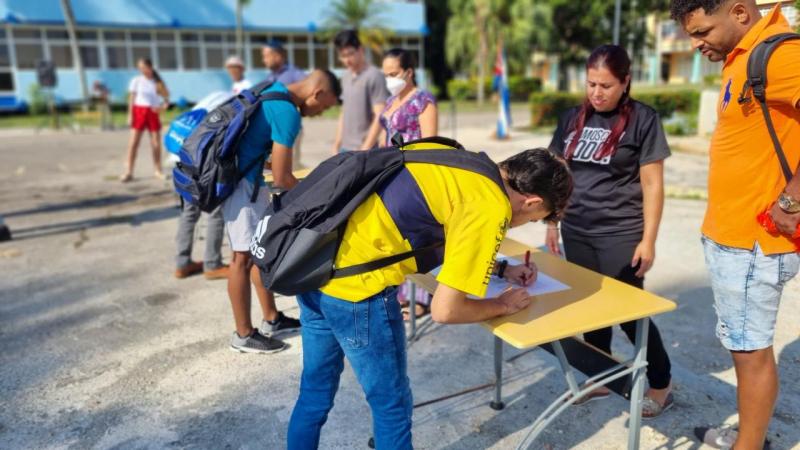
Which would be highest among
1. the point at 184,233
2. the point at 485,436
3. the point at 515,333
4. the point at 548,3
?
the point at 548,3

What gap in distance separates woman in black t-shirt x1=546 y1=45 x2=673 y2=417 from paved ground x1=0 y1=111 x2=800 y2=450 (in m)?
0.49

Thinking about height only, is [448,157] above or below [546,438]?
above

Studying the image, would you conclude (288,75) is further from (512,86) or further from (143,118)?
(512,86)

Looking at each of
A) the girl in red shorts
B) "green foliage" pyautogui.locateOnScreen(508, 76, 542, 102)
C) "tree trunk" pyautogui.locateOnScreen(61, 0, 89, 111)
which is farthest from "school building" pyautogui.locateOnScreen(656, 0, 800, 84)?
the girl in red shorts

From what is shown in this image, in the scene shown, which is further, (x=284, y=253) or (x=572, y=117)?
(x=572, y=117)

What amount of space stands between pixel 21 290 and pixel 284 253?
12.8ft

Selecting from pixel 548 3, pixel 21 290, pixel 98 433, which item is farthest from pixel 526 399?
pixel 548 3

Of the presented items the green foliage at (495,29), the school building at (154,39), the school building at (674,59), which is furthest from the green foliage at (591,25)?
the school building at (674,59)

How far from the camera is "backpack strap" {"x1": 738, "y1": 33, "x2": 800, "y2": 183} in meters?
1.86

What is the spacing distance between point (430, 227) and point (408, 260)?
13 cm

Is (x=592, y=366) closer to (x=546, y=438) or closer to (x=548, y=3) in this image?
(x=546, y=438)

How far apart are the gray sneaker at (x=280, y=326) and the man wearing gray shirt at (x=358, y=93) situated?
1.63 metres

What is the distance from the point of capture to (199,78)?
83.6 ft

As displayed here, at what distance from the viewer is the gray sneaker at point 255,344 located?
11.7ft
